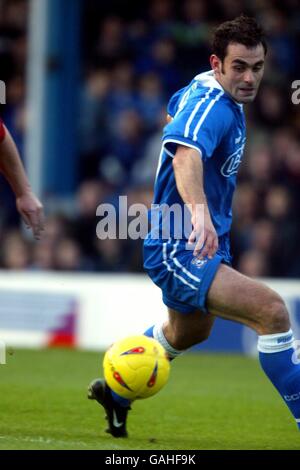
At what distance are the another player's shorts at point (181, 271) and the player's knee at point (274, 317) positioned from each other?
335 mm

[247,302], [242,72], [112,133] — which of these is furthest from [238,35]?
[112,133]

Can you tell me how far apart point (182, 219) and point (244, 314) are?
0.69m

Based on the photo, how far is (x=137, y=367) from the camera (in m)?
6.16

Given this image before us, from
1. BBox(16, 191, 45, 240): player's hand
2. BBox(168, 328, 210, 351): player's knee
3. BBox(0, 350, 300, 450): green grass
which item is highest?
BBox(16, 191, 45, 240): player's hand

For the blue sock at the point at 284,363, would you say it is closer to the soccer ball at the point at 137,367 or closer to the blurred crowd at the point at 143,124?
the soccer ball at the point at 137,367

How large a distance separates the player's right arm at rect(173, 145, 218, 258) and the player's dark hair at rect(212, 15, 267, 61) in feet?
2.37

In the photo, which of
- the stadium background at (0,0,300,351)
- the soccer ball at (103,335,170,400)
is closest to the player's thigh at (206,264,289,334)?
the soccer ball at (103,335,170,400)

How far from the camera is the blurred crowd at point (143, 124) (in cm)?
1254

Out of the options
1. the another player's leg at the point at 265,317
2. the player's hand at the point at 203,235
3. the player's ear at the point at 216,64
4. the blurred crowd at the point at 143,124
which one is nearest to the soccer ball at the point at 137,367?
the another player's leg at the point at 265,317

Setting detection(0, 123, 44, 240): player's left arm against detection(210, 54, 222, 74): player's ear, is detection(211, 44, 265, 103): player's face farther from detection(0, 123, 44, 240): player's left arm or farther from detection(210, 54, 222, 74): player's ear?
detection(0, 123, 44, 240): player's left arm

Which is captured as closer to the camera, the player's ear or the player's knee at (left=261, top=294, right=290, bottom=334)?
the player's knee at (left=261, top=294, right=290, bottom=334)

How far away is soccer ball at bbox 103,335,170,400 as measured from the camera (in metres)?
6.18
